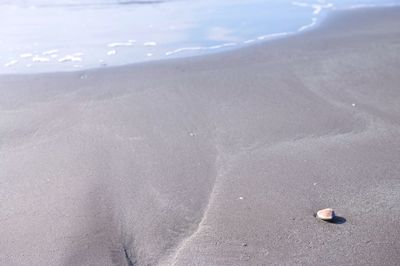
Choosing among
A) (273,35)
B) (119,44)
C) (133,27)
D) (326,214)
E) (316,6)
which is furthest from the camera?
(316,6)

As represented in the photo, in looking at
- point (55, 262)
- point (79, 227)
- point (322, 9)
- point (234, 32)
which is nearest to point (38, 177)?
point (79, 227)

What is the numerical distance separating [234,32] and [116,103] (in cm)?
335

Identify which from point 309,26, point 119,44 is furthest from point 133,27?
point 309,26

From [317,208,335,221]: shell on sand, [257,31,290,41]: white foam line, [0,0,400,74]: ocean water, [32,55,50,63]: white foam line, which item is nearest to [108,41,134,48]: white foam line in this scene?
[0,0,400,74]: ocean water

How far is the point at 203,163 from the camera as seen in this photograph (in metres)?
4.27

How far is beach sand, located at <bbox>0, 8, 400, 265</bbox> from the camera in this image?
10.6 feet

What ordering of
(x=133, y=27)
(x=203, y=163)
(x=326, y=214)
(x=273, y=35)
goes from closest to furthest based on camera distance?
(x=326, y=214) → (x=203, y=163) → (x=273, y=35) → (x=133, y=27)

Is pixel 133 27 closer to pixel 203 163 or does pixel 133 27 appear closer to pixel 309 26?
pixel 309 26

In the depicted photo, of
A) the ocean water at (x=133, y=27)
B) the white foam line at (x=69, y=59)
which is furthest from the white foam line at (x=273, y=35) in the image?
the white foam line at (x=69, y=59)

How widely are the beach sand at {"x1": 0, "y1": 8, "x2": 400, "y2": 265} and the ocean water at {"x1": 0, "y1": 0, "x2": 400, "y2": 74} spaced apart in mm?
628

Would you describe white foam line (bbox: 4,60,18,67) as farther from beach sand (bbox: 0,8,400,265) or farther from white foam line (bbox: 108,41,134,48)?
white foam line (bbox: 108,41,134,48)

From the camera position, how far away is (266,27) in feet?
28.5

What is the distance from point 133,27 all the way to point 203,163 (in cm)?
507

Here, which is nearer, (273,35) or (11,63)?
(11,63)
